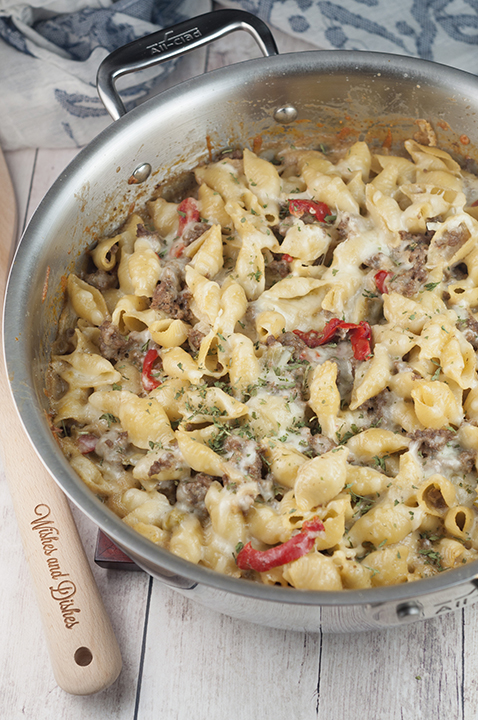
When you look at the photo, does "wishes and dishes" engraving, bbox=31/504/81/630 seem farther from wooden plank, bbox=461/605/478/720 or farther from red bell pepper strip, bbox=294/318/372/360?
wooden plank, bbox=461/605/478/720

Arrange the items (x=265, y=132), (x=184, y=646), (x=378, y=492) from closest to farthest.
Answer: (x=378, y=492) → (x=184, y=646) → (x=265, y=132)

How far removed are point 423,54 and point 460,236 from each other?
1.48 m

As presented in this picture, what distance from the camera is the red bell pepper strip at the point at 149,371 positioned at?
2.57 meters

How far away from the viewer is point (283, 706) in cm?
245

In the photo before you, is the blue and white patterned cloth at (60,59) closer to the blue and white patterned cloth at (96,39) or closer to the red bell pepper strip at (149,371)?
the blue and white patterned cloth at (96,39)

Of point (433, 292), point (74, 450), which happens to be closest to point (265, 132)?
point (433, 292)

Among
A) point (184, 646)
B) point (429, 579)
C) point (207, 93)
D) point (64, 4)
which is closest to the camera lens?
point (429, 579)

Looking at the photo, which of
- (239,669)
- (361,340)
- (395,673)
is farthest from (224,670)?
(361,340)

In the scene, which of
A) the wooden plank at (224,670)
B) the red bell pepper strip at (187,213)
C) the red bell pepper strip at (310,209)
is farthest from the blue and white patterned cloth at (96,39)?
the wooden plank at (224,670)

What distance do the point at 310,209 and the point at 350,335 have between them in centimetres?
56

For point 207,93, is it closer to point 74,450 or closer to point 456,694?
point 74,450

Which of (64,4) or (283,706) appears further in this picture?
(64,4)

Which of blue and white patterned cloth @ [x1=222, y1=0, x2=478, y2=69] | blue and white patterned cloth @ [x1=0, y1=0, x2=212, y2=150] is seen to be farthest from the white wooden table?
blue and white patterned cloth @ [x1=222, y1=0, x2=478, y2=69]

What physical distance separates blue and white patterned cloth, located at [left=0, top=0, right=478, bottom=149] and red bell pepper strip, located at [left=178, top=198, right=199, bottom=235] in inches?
43.5
